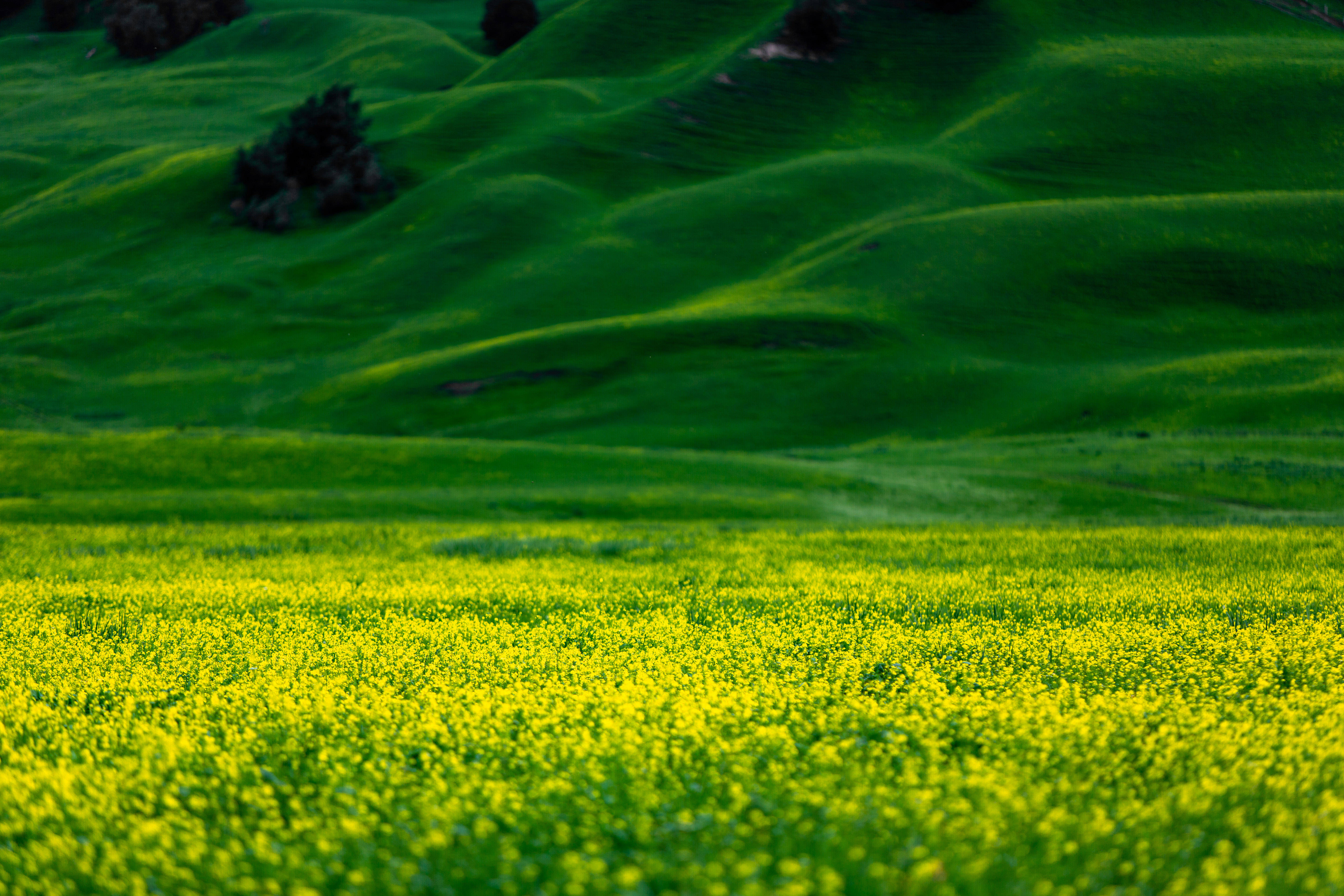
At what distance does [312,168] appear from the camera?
110312 millimetres

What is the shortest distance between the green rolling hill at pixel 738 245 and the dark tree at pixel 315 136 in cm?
570

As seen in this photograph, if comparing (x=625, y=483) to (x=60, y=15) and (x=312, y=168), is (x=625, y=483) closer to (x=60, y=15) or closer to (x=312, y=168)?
(x=312, y=168)

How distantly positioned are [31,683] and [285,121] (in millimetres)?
137284

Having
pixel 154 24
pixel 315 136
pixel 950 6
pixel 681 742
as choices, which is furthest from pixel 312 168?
pixel 681 742

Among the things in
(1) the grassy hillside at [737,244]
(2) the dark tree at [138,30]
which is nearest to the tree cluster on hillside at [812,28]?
(1) the grassy hillside at [737,244]

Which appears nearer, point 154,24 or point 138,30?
point 138,30

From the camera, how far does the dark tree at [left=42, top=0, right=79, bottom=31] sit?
7603 inches

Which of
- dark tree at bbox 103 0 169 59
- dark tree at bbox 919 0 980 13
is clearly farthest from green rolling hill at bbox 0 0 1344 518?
dark tree at bbox 103 0 169 59

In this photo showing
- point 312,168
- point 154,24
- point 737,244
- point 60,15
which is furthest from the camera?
point 60,15

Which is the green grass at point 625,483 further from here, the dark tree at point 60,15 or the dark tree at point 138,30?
the dark tree at point 60,15

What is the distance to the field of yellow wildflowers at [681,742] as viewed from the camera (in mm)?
5348

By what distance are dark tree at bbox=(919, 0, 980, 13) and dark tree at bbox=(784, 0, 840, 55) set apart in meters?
12.8

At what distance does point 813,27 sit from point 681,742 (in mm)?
126010

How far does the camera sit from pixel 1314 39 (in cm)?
11788
